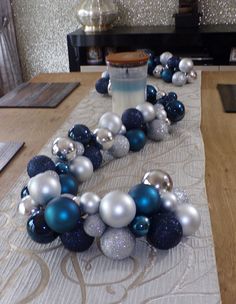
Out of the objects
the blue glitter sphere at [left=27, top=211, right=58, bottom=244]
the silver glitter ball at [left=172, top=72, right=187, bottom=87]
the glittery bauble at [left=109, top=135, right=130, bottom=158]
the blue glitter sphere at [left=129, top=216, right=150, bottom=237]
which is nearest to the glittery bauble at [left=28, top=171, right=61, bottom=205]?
the blue glitter sphere at [left=27, top=211, right=58, bottom=244]

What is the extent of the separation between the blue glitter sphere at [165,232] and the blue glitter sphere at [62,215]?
4.3 inches

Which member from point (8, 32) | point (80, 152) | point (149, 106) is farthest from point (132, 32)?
point (80, 152)

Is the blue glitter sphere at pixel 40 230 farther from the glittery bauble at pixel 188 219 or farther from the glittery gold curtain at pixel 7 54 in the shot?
the glittery gold curtain at pixel 7 54

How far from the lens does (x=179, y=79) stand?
53.3 inches

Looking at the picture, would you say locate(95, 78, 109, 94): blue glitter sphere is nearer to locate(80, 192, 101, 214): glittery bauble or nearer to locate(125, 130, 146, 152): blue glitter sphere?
locate(125, 130, 146, 152): blue glitter sphere

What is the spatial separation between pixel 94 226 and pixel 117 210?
0.04m

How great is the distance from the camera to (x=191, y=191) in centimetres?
69

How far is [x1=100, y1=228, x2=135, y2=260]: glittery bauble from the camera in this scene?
1.71 ft

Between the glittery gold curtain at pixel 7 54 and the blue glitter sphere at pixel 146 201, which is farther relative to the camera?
the glittery gold curtain at pixel 7 54

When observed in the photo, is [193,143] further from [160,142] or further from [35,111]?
[35,111]

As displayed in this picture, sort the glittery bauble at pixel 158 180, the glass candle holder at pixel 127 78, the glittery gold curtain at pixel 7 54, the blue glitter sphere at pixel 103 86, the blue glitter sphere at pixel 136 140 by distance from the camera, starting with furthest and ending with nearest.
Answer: the glittery gold curtain at pixel 7 54
the blue glitter sphere at pixel 103 86
the glass candle holder at pixel 127 78
the blue glitter sphere at pixel 136 140
the glittery bauble at pixel 158 180

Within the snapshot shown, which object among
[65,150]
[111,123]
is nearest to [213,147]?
[111,123]

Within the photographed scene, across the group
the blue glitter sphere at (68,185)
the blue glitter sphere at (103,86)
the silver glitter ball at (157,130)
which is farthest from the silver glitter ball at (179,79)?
the blue glitter sphere at (68,185)

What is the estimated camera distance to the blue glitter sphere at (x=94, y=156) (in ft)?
2.60
